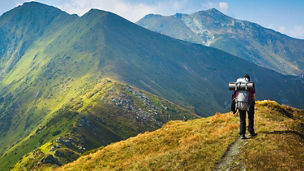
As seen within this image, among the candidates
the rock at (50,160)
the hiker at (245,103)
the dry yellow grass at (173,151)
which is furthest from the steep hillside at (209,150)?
the rock at (50,160)

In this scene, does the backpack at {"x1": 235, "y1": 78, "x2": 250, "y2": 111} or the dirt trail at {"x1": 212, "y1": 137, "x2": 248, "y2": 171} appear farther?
the backpack at {"x1": 235, "y1": 78, "x2": 250, "y2": 111}

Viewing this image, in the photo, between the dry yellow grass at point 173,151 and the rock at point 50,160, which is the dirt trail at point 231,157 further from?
the rock at point 50,160

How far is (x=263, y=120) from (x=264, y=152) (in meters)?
8.88

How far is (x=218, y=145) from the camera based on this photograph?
19719 millimetres

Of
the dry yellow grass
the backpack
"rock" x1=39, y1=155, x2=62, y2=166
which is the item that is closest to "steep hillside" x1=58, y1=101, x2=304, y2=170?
the dry yellow grass

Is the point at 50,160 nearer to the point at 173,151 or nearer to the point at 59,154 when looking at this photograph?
the point at 59,154

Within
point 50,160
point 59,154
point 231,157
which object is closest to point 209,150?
point 231,157

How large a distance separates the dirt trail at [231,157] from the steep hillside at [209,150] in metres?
0.06

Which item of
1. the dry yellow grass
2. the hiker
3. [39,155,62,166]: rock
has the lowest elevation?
[39,155,62,166]: rock

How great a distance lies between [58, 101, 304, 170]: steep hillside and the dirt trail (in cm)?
6

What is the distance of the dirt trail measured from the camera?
53.1 ft

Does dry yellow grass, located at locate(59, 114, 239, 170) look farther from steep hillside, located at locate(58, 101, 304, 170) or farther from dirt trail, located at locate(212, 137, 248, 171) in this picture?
dirt trail, located at locate(212, 137, 248, 171)

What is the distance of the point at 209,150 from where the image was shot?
19.0m

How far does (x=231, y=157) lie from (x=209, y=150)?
6.42ft
